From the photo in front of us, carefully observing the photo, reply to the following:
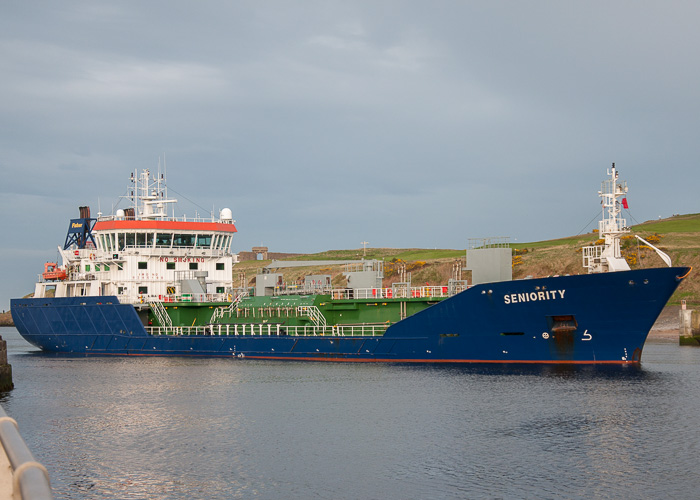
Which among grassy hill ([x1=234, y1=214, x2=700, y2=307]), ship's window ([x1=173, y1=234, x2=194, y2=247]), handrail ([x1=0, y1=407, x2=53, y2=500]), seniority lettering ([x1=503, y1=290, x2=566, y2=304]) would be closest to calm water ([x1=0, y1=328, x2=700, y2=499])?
seniority lettering ([x1=503, y1=290, x2=566, y2=304])

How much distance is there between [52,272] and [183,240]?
10168 mm

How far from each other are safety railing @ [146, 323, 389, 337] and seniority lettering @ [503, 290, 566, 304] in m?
7.50

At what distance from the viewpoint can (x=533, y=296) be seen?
3012 centimetres

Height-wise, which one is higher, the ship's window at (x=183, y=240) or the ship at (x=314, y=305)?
the ship's window at (x=183, y=240)

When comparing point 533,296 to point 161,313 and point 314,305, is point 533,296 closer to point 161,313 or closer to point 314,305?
point 314,305

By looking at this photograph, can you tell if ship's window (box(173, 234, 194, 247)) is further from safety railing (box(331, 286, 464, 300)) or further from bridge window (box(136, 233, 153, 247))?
safety railing (box(331, 286, 464, 300))

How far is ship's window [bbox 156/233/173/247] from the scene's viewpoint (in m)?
44.9

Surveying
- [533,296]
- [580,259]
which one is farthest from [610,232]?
[580,259]

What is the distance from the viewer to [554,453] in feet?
58.4

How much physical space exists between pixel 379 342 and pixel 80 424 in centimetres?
1588

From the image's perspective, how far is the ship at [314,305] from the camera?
30.0 m

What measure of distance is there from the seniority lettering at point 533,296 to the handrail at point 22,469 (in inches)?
1073

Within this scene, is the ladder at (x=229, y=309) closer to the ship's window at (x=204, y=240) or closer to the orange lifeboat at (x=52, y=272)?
the ship's window at (x=204, y=240)

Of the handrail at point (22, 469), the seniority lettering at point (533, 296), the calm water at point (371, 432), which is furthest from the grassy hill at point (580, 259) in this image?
the handrail at point (22, 469)
